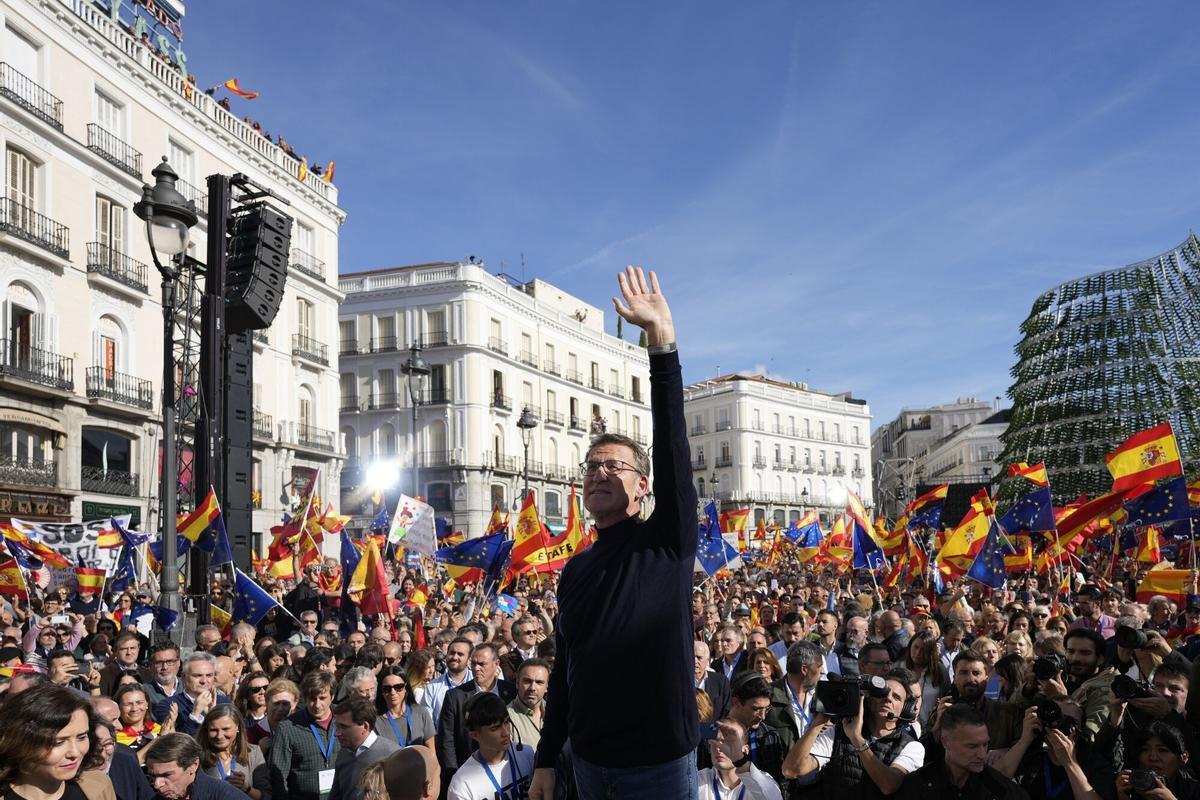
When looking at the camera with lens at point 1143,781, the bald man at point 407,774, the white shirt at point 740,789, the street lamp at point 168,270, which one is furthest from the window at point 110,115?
the camera with lens at point 1143,781

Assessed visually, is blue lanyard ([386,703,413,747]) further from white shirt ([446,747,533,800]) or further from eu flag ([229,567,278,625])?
eu flag ([229,567,278,625])

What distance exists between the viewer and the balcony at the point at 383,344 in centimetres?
5188

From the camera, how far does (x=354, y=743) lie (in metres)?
Result: 5.16

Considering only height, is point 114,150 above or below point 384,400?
above

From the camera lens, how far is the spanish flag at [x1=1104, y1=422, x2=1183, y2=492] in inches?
539

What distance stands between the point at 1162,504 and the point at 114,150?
26.2 meters

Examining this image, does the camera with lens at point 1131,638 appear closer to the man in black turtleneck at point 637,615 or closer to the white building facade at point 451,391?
the man in black turtleneck at point 637,615

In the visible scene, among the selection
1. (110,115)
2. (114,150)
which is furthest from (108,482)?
(110,115)

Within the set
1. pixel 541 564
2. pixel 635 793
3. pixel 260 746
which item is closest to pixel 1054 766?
pixel 635 793

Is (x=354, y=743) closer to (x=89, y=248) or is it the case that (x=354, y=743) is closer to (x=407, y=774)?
(x=407, y=774)

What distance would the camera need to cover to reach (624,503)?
2863 mm

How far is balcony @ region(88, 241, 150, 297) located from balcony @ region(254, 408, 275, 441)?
583 cm

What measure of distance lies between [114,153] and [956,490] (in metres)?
33.8

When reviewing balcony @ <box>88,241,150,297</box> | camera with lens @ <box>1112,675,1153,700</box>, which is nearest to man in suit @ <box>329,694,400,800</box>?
camera with lens @ <box>1112,675,1153,700</box>
